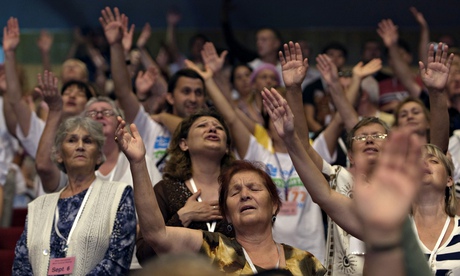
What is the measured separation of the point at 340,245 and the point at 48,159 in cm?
164

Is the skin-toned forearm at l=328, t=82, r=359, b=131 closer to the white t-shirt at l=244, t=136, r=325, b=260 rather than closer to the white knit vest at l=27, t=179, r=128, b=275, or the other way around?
the white t-shirt at l=244, t=136, r=325, b=260

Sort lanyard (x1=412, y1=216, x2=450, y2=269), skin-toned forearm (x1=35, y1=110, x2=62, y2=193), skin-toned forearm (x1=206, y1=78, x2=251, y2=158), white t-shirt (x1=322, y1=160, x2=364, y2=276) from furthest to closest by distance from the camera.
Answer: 1. skin-toned forearm (x1=206, y1=78, x2=251, y2=158)
2. skin-toned forearm (x1=35, y1=110, x2=62, y2=193)
3. white t-shirt (x1=322, y1=160, x2=364, y2=276)
4. lanyard (x1=412, y1=216, x2=450, y2=269)

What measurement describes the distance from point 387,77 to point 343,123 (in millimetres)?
2192

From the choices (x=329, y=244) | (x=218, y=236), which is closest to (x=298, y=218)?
(x=329, y=244)

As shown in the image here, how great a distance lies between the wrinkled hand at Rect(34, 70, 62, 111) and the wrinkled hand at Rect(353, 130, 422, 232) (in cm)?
304

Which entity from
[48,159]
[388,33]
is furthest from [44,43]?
[388,33]

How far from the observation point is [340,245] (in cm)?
381

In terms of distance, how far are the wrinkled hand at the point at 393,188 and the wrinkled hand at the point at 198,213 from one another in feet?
6.33

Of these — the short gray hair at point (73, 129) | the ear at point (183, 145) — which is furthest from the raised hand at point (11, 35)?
the ear at point (183, 145)

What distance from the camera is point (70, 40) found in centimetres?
852

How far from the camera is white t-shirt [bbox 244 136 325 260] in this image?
4.44 metres

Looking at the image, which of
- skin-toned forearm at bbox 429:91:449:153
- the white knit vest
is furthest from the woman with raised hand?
skin-toned forearm at bbox 429:91:449:153

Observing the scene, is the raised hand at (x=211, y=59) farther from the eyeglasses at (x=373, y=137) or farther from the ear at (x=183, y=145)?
the eyeglasses at (x=373, y=137)

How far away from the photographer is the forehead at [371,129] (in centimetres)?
404
